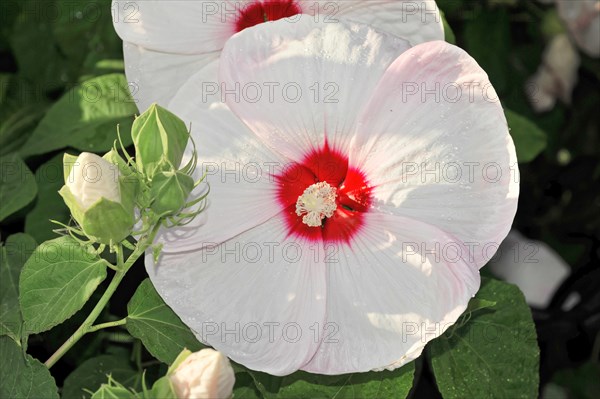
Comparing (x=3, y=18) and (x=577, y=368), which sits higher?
(x=3, y=18)

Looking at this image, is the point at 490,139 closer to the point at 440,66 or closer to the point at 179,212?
the point at 440,66

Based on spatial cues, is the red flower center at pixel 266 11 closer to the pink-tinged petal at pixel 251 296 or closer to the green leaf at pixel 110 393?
the pink-tinged petal at pixel 251 296

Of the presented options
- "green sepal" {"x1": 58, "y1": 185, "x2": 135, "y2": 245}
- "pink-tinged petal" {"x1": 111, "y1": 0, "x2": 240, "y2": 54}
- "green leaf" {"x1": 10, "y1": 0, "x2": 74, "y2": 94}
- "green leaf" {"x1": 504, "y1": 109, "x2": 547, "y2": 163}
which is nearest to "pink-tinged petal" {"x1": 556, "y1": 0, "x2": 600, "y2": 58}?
"green leaf" {"x1": 504, "y1": 109, "x2": 547, "y2": 163}

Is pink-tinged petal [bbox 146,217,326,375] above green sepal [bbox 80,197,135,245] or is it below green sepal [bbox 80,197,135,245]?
below

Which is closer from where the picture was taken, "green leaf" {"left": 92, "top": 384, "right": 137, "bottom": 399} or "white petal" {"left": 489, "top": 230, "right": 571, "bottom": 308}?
"green leaf" {"left": 92, "top": 384, "right": 137, "bottom": 399}

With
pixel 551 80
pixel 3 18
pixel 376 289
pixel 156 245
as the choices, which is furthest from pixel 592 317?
pixel 3 18

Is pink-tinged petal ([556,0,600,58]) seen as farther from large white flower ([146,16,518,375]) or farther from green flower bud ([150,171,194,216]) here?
green flower bud ([150,171,194,216])

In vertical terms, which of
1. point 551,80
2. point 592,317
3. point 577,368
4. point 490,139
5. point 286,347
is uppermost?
point 490,139
